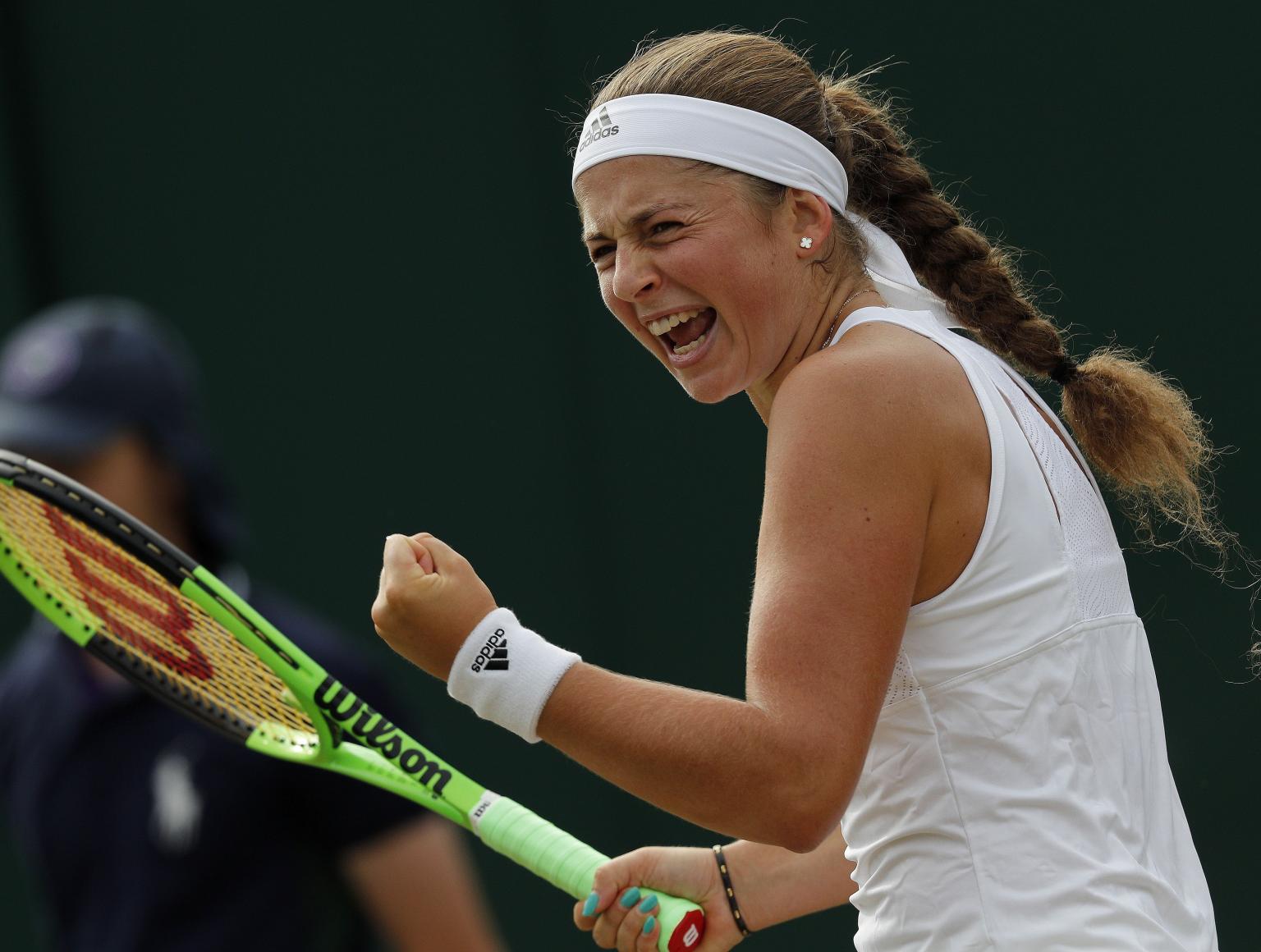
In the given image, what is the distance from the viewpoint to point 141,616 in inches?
95.8

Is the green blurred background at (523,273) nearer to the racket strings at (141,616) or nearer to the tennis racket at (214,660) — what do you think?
the tennis racket at (214,660)

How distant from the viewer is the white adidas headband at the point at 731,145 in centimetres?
188

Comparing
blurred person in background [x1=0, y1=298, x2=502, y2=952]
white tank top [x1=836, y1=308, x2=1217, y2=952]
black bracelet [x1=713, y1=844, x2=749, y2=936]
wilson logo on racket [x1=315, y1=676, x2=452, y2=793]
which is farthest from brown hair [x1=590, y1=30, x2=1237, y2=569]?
blurred person in background [x1=0, y1=298, x2=502, y2=952]

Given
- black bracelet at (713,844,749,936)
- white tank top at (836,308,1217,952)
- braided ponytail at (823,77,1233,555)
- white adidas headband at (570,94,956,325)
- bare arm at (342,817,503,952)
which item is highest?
white adidas headband at (570,94,956,325)

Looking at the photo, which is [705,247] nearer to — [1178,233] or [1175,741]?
[1178,233]

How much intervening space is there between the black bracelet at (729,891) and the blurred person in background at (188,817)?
71 centimetres

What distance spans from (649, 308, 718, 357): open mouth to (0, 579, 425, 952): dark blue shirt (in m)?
0.93

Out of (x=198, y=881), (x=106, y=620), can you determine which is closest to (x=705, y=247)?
(x=106, y=620)

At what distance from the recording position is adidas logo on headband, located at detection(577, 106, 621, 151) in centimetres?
192

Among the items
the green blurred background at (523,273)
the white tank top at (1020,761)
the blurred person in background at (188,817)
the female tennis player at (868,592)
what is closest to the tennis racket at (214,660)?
the female tennis player at (868,592)

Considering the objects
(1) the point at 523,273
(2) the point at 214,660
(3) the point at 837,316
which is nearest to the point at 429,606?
(3) the point at 837,316

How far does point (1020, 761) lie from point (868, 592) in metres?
0.25

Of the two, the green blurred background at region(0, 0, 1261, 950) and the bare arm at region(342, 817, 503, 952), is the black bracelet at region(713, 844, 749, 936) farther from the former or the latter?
the green blurred background at region(0, 0, 1261, 950)

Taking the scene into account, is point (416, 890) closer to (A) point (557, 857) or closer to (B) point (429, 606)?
(A) point (557, 857)
